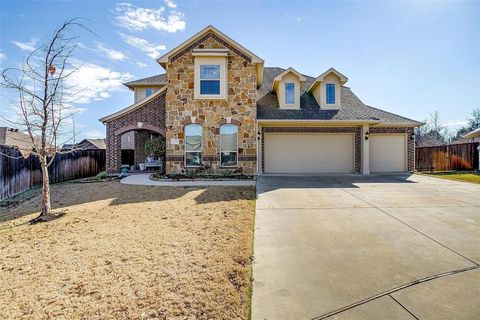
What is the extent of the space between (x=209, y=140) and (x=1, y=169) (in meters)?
8.06

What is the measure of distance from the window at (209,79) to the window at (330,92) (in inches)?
251

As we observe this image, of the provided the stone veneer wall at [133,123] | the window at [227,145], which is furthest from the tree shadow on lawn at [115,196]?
the stone veneer wall at [133,123]

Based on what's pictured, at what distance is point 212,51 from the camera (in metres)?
12.7

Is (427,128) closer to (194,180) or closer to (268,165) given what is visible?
(268,165)

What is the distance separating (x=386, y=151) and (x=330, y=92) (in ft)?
16.5

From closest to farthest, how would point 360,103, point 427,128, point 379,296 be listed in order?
1. point 379,296
2. point 360,103
3. point 427,128

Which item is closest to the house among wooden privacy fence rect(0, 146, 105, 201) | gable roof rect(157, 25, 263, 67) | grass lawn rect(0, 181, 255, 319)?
gable roof rect(157, 25, 263, 67)

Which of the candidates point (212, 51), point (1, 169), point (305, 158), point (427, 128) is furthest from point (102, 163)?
point (427, 128)

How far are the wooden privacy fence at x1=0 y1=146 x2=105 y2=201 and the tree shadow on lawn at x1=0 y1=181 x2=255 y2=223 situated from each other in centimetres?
62

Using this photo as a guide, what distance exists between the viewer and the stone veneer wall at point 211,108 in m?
13.0

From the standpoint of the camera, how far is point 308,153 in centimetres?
1450

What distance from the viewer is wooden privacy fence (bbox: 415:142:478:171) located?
16.7 metres

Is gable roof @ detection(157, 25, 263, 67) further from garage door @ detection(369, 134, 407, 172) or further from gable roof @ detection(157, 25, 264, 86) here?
garage door @ detection(369, 134, 407, 172)

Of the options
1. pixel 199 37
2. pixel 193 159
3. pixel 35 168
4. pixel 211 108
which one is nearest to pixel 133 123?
pixel 193 159
